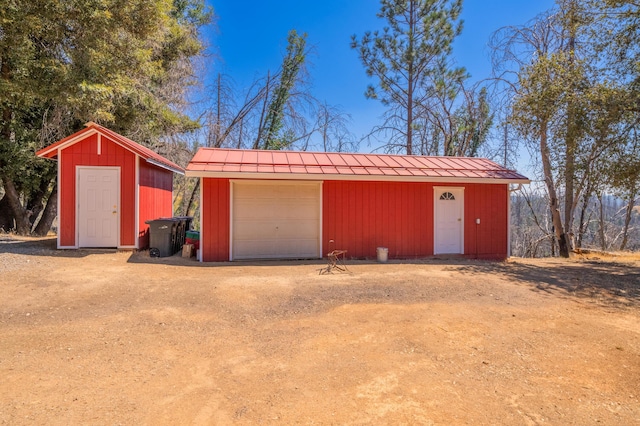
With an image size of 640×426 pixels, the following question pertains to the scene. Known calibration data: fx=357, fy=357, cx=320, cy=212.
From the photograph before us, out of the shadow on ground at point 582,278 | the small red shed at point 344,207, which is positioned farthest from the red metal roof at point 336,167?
the shadow on ground at point 582,278

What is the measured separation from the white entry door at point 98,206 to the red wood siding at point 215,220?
2.44 meters

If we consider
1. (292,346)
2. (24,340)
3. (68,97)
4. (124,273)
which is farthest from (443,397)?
(68,97)

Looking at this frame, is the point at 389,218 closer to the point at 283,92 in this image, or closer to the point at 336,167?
the point at 336,167

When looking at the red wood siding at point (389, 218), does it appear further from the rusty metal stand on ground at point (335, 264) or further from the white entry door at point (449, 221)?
the rusty metal stand on ground at point (335, 264)

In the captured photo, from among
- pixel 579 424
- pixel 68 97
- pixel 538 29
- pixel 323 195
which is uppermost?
pixel 538 29

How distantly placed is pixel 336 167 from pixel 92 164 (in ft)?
20.3

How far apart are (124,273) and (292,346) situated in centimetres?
454

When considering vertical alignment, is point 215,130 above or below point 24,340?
above

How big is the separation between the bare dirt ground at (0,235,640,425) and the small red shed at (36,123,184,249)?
89.2 inches

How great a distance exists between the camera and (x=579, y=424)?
2.54 meters

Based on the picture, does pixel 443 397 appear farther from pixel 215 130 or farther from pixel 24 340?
pixel 215 130

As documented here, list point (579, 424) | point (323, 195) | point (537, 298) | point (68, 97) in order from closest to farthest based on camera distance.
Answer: point (579, 424) → point (537, 298) → point (323, 195) → point (68, 97)

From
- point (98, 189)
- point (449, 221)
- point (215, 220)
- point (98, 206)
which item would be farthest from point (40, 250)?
point (449, 221)

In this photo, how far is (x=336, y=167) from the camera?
31.2ft
